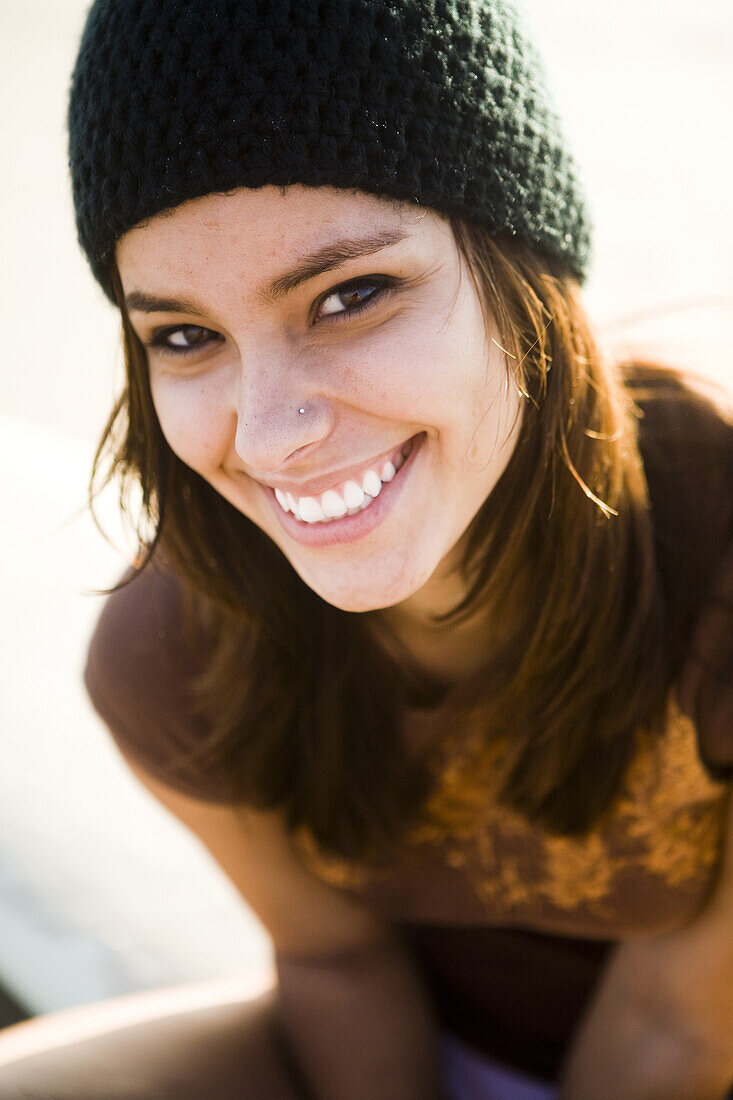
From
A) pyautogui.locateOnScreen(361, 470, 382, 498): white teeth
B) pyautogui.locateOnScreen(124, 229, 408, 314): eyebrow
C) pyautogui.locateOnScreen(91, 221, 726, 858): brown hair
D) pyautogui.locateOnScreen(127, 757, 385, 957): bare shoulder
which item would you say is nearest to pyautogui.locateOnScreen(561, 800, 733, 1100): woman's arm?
pyautogui.locateOnScreen(91, 221, 726, 858): brown hair

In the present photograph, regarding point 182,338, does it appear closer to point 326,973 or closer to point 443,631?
point 443,631

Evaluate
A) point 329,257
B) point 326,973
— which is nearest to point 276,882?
point 326,973

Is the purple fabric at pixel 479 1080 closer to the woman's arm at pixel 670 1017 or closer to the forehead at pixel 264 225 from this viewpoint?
the woman's arm at pixel 670 1017

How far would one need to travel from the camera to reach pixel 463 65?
1.10 m

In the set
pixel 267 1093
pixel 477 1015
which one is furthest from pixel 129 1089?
pixel 477 1015

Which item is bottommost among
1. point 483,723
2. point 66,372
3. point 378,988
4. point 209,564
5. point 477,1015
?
point 477,1015

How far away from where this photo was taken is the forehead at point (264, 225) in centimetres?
105

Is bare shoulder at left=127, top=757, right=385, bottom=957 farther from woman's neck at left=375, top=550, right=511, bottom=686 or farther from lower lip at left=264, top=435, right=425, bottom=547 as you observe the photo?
lower lip at left=264, top=435, right=425, bottom=547

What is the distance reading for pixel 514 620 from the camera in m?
1.39

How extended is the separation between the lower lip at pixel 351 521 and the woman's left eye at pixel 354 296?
0.61ft

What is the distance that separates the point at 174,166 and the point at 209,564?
2.06 ft

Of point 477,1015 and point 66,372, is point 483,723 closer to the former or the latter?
point 477,1015

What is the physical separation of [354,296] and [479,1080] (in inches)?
58.1

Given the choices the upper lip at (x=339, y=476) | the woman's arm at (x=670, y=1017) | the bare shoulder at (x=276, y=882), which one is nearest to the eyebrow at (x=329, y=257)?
the upper lip at (x=339, y=476)
